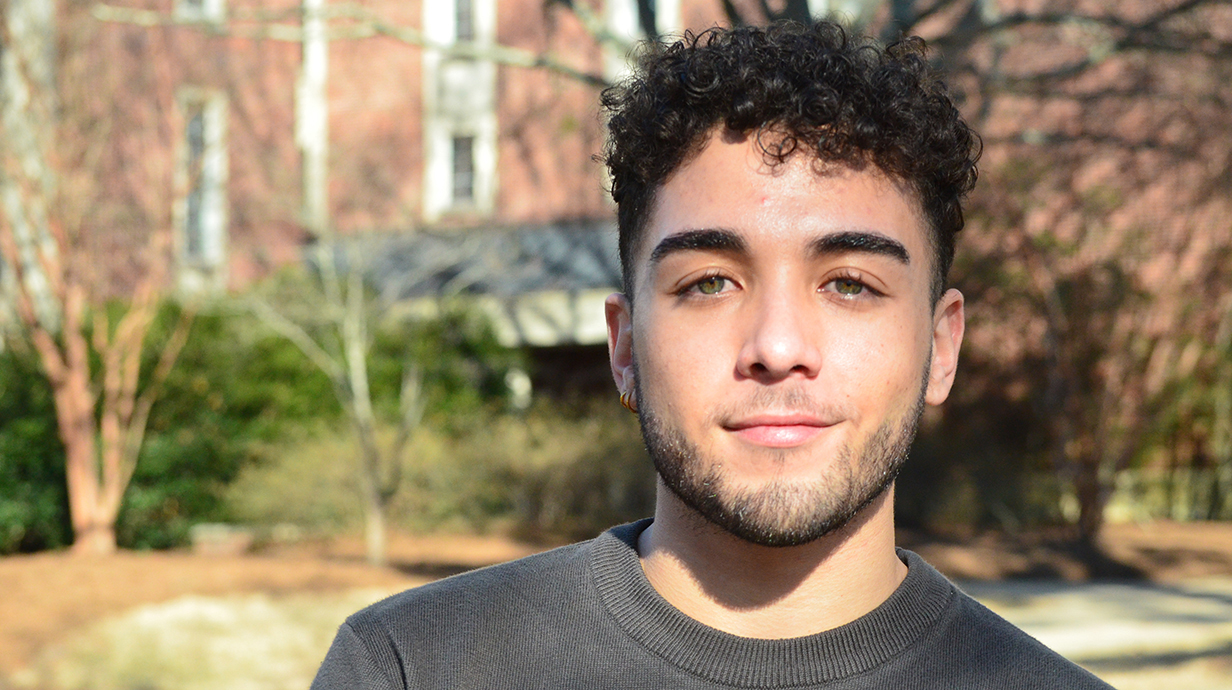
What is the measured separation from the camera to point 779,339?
1771mm

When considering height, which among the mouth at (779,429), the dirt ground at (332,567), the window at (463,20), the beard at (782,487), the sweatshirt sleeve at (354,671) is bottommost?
the dirt ground at (332,567)

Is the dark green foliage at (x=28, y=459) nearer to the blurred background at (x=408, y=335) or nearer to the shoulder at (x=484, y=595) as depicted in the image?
the blurred background at (x=408, y=335)

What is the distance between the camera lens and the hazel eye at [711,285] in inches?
73.2

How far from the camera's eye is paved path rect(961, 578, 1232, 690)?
23.6 feet

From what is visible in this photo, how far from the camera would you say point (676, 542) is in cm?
194

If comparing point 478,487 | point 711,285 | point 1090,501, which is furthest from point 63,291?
point 711,285

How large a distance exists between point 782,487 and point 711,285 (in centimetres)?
31

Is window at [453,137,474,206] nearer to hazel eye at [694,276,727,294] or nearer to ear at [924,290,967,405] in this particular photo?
ear at [924,290,967,405]

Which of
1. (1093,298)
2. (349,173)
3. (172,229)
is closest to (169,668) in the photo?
(172,229)

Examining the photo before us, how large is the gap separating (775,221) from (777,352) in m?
0.20

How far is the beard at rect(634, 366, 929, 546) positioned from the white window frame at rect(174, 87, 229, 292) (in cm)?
1092

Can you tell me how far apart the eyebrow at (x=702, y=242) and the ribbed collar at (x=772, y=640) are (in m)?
0.49

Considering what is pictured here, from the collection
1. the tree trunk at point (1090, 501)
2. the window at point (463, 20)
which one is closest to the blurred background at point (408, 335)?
the tree trunk at point (1090, 501)

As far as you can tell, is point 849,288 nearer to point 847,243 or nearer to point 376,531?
point 847,243
